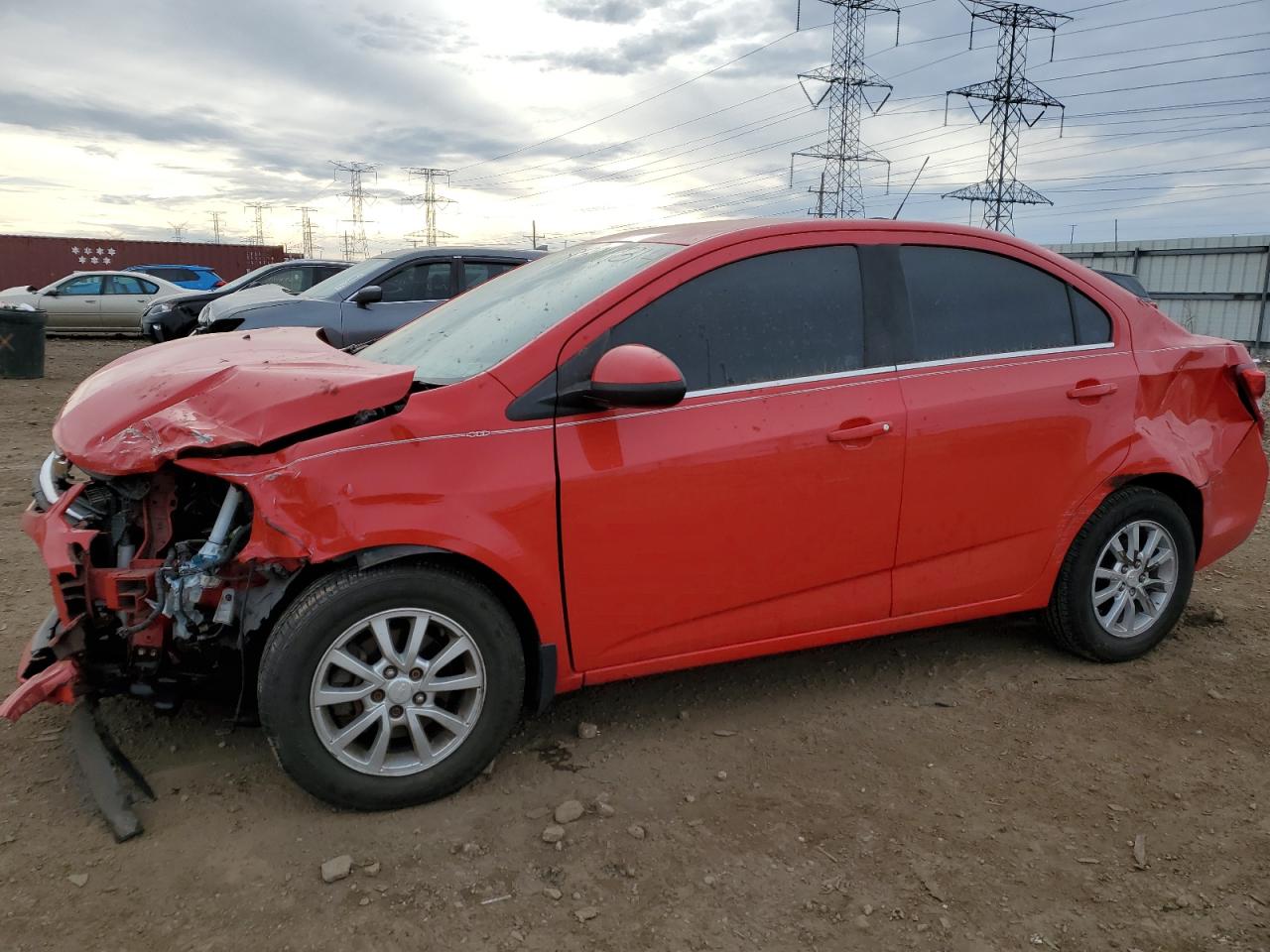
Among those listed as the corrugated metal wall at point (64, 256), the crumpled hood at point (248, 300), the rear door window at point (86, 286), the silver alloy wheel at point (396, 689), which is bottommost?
the silver alloy wheel at point (396, 689)

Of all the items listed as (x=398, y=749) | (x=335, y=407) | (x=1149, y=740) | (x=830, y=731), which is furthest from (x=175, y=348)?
(x=1149, y=740)

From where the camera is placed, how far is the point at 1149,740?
11.1 ft

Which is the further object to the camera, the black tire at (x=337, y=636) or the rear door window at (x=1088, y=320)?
the rear door window at (x=1088, y=320)

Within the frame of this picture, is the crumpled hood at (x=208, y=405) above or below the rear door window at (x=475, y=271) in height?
below

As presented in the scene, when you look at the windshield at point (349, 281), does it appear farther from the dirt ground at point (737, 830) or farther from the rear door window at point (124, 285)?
the rear door window at point (124, 285)

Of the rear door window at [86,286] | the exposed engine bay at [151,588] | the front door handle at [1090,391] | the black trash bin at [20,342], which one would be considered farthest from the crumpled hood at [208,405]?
the rear door window at [86,286]

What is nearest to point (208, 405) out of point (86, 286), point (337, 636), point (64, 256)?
point (337, 636)

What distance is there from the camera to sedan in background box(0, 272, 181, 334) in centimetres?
1991

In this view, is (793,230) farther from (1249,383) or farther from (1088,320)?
(1249,383)

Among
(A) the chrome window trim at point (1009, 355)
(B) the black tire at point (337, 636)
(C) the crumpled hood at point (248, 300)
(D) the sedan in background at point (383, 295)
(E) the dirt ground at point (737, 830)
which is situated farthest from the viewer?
(C) the crumpled hood at point (248, 300)

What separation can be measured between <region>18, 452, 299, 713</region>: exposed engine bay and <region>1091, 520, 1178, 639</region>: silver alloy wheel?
306cm

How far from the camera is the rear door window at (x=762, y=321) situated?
123 inches

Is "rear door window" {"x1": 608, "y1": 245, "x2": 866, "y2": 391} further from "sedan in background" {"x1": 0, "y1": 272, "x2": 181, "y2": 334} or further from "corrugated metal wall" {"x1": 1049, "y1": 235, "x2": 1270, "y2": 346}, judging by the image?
"corrugated metal wall" {"x1": 1049, "y1": 235, "x2": 1270, "y2": 346}

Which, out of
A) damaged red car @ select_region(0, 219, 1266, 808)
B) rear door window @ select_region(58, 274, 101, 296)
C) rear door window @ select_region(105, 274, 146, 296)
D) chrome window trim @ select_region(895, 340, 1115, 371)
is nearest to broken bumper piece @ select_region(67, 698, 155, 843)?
damaged red car @ select_region(0, 219, 1266, 808)
